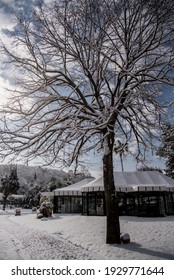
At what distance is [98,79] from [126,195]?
13.9m

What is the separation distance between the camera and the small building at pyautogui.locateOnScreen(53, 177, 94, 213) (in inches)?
976

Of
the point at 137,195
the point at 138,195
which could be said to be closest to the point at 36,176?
the point at 137,195

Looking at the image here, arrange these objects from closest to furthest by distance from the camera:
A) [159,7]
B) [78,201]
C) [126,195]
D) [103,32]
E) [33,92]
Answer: [159,7] → [103,32] → [33,92] → [126,195] → [78,201]

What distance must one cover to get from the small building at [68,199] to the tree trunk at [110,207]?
17.0 m

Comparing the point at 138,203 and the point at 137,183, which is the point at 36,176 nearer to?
the point at 137,183

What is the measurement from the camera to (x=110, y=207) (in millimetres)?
7992

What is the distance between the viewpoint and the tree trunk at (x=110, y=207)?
7.89 m

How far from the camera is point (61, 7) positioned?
290 inches

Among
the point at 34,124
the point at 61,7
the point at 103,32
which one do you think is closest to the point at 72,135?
the point at 34,124

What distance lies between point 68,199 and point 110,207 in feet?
61.1

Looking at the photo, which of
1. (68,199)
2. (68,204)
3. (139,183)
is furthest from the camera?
(68,199)

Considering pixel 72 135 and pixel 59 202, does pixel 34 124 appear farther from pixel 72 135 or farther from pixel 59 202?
pixel 59 202

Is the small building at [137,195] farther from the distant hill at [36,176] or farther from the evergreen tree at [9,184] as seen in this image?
Answer: the evergreen tree at [9,184]

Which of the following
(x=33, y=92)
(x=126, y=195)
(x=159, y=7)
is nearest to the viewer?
(x=159, y=7)
